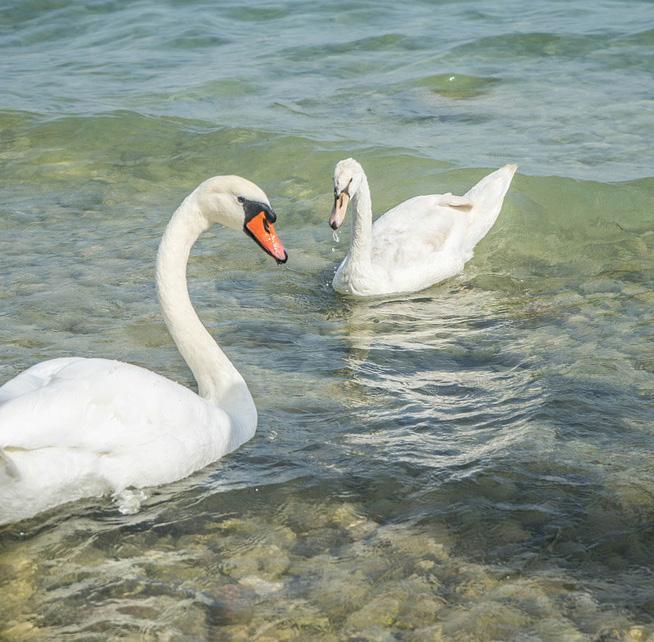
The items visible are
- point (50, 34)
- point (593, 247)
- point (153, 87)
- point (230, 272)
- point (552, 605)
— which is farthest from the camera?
point (50, 34)

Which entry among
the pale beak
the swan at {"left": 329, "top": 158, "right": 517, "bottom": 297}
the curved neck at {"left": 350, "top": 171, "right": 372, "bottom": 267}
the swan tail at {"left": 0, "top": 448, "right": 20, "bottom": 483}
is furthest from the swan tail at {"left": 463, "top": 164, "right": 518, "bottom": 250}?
the swan tail at {"left": 0, "top": 448, "right": 20, "bottom": 483}

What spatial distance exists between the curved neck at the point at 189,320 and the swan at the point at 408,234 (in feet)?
8.33

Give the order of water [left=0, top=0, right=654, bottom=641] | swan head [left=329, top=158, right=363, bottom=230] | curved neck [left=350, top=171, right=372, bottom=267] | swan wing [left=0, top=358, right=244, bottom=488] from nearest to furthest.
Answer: water [left=0, top=0, right=654, bottom=641] < swan wing [left=0, top=358, right=244, bottom=488] < swan head [left=329, top=158, right=363, bottom=230] < curved neck [left=350, top=171, right=372, bottom=267]

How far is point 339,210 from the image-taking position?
840cm

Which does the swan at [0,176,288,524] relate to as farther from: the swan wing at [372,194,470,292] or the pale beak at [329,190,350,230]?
the swan wing at [372,194,470,292]

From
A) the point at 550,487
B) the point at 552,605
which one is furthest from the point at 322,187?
the point at 552,605

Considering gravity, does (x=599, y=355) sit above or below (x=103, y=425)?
below

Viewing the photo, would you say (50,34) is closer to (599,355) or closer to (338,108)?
(338,108)

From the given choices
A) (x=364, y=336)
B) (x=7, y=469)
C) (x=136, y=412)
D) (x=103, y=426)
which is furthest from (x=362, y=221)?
(x=7, y=469)

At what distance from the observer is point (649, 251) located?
9164 millimetres

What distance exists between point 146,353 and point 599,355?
2.73 meters

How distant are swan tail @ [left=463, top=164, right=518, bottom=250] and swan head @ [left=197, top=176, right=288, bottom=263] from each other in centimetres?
418

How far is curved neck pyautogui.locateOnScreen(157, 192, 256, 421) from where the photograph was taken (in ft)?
18.8

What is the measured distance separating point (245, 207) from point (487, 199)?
15.1 ft
